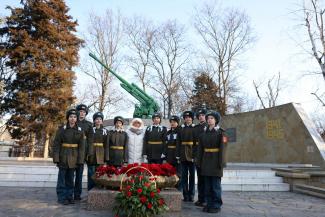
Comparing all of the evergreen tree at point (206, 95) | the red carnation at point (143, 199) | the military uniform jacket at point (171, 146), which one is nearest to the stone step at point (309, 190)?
the military uniform jacket at point (171, 146)

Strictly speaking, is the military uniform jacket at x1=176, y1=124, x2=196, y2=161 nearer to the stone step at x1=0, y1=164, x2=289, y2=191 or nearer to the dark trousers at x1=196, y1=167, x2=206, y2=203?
the dark trousers at x1=196, y1=167, x2=206, y2=203

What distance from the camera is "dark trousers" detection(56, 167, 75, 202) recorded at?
5398 millimetres

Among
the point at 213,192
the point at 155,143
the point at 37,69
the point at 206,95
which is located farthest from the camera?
the point at 206,95

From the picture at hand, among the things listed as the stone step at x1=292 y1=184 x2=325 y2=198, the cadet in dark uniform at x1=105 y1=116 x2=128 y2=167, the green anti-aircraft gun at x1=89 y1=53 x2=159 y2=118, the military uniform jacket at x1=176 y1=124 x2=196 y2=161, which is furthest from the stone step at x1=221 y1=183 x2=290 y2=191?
the green anti-aircraft gun at x1=89 y1=53 x2=159 y2=118

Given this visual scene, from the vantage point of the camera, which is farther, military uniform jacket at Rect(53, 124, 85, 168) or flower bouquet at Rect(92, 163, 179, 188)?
military uniform jacket at Rect(53, 124, 85, 168)

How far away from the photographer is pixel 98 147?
612 centimetres

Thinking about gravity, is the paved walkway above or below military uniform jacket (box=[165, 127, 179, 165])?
below

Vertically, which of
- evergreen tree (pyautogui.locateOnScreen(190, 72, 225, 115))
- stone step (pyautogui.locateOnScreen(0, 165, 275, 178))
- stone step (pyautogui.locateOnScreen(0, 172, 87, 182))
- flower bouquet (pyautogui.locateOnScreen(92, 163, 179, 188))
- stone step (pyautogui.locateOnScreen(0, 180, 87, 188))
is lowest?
stone step (pyautogui.locateOnScreen(0, 180, 87, 188))

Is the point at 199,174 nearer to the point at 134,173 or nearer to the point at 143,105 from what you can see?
the point at 134,173

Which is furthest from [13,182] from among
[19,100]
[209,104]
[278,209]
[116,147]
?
[209,104]

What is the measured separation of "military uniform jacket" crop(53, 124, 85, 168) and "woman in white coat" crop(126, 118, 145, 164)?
115 cm

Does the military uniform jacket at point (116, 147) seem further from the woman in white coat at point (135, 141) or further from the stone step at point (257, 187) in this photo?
the stone step at point (257, 187)

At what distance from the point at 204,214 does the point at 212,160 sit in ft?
2.88

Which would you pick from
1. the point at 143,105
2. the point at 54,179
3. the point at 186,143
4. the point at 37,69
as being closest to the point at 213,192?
the point at 186,143
